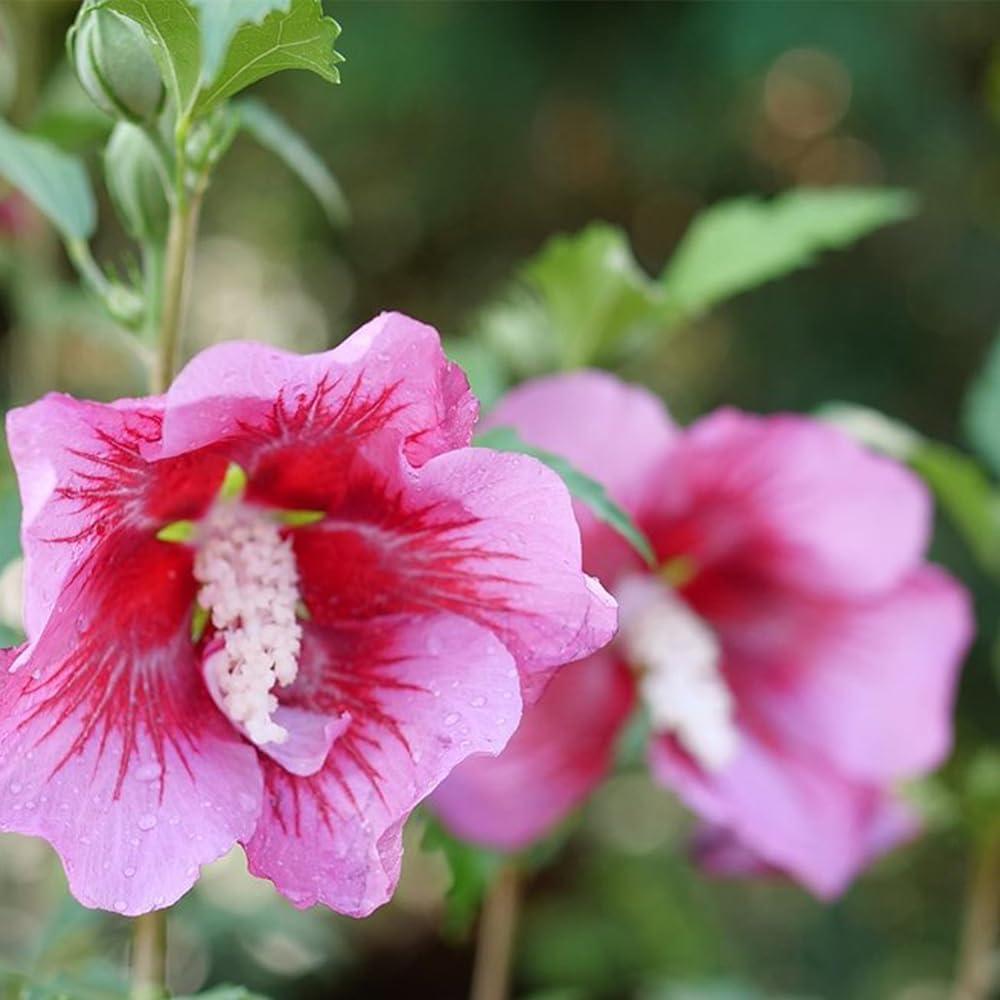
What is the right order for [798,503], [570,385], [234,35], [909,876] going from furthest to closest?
[909,876] < [798,503] < [570,385] < [234,35]

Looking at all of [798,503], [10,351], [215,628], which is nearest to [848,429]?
[798,503]

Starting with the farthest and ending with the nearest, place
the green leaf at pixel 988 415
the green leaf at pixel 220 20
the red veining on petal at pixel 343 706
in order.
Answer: the green leaf at pixel 988 415 → the red veining on petal at pixel 343 706 → the green leaf at pixel 220 20

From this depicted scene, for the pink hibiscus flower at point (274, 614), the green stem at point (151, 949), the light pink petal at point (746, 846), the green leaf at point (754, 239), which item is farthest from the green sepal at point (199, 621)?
the light pink petal at point (746, 846)

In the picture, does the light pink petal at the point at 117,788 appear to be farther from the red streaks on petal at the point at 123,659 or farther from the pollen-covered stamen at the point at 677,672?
the pollen-covered stamen at the point at 677,672

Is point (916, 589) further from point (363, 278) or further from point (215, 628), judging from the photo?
point (363, 278)

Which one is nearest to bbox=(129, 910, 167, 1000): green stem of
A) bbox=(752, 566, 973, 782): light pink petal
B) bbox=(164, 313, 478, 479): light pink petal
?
bbox=(164, 313, 478, 479): light pink petal

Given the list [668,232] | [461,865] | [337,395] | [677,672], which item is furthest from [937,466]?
A: [668,232]
